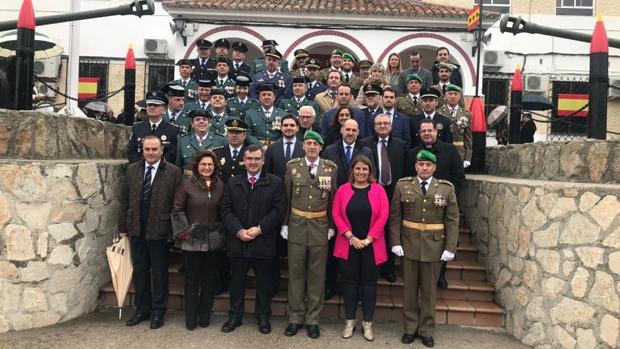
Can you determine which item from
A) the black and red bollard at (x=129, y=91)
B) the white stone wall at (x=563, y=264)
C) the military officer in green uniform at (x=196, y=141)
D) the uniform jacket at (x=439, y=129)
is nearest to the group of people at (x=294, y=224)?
the military officer in green uniform at (x=196, y=141)

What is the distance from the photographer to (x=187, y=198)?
452 cm

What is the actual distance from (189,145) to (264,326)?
6.75 ft

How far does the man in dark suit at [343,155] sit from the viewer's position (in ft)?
16.2

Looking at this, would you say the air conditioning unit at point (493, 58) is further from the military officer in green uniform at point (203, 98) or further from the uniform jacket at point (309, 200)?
the uniform jacket at point (309, 200)

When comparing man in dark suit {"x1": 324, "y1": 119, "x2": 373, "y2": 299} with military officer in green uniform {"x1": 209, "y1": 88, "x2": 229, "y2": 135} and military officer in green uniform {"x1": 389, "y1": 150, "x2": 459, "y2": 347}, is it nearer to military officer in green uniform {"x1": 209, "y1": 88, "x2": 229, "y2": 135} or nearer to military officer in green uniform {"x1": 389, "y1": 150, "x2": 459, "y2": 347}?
military officer in green uniform {"x1": 389, "y1": 150, "x2": 459, "y2": 347}

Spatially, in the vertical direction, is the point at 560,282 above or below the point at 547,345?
above

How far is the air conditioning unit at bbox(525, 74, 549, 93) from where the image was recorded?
14672 mm

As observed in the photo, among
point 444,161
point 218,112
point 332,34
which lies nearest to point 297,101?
point 218,112

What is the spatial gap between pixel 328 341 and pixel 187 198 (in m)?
1.79

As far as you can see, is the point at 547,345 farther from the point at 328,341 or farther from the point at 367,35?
the point at 367,35

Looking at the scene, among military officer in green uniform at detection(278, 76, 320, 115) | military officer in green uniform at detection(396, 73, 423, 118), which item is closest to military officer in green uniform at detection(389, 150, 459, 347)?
military officer in green uniform at detection(396, 73, 423, 118)

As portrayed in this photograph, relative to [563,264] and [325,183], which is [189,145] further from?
[563,264]

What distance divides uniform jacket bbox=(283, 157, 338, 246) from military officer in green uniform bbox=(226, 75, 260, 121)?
74.2 inches

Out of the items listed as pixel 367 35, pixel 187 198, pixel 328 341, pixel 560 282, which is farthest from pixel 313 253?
pixel 367 35
